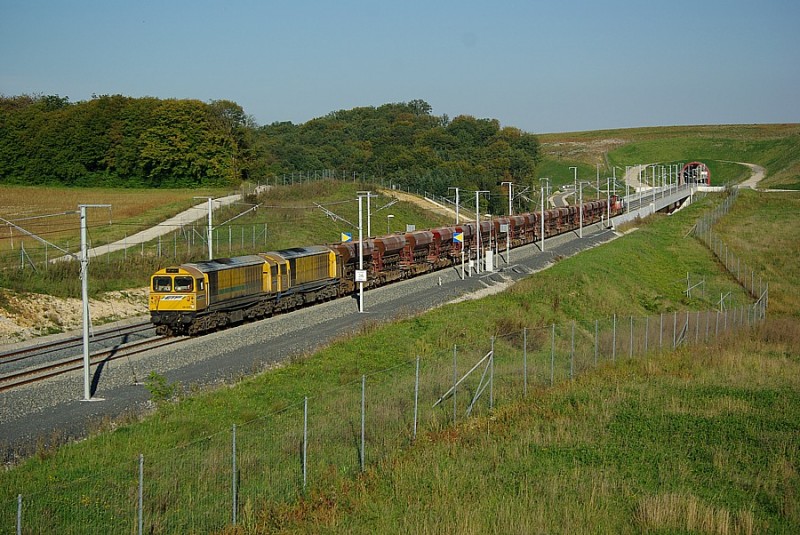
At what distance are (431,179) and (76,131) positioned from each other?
45.0 meters

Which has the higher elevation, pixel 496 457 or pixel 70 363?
pixel 496 457

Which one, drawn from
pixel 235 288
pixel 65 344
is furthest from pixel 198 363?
pixel 235 288

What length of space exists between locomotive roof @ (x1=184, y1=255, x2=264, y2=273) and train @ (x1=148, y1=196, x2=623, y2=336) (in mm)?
44

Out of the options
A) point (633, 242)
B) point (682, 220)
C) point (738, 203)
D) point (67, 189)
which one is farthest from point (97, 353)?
point (738, 203)

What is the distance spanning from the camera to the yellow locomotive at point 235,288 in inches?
A: 1347

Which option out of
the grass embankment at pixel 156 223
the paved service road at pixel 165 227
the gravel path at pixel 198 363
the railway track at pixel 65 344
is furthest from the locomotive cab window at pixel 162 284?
the paved service road at pixel 165 227

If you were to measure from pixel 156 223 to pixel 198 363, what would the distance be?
43.6 m

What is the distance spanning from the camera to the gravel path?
70.3 feet

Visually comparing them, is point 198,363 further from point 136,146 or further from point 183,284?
point 136,146

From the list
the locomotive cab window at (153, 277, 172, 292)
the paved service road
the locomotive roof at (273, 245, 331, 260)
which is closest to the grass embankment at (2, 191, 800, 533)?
the locomotive cab window at (153, 277, 172, 292)

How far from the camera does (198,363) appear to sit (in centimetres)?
2898

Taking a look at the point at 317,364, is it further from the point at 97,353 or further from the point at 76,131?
the point at 76,131

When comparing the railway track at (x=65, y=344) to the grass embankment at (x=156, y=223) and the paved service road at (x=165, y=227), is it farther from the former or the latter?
the paved service road at (x=165, y=227)

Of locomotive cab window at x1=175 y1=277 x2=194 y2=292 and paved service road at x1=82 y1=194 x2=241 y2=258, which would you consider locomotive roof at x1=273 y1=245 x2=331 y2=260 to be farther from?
paved service road at x1=82 y1=194 x2=241 y2=258
